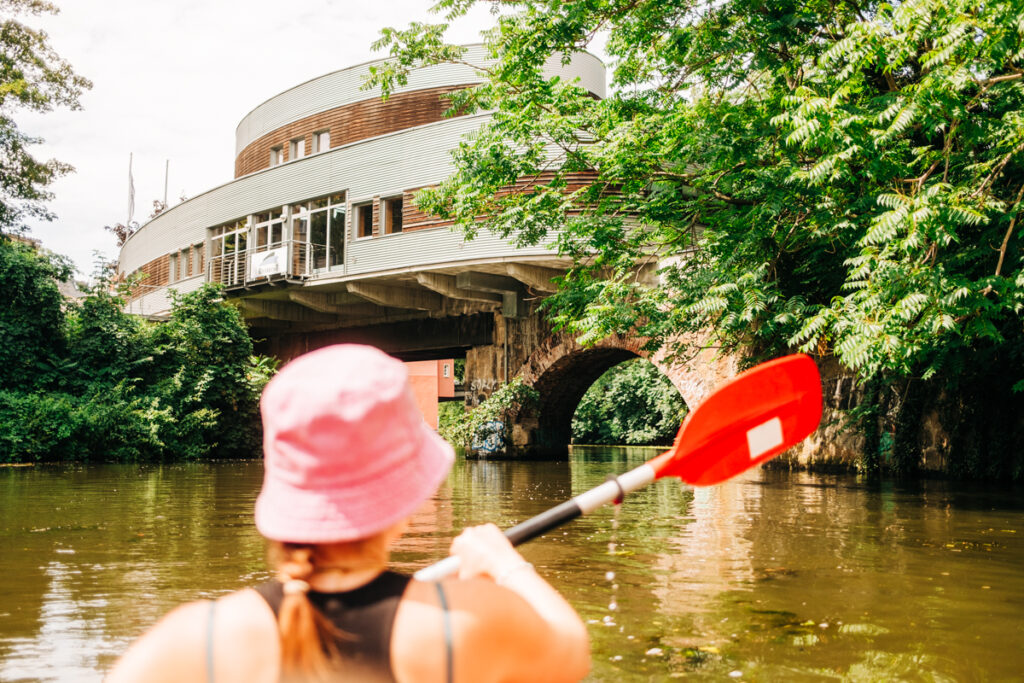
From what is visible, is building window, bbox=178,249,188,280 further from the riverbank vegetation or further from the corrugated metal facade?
the riverbank vegetation

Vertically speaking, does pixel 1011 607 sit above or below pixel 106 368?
below

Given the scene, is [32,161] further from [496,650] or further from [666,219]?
[496,650]

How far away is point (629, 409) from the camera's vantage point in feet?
136

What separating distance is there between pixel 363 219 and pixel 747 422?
20193 mm

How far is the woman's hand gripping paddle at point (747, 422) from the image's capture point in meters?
2.69

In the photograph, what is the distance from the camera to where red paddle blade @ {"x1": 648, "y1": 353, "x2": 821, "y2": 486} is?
2.70 meters

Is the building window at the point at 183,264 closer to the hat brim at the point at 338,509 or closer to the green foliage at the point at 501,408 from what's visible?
the green foliage at the point at 501,408

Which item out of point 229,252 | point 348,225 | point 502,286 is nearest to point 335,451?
point 502,286

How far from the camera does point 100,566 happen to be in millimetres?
5723

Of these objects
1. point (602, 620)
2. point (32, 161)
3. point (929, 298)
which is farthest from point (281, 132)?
point (602, 620)

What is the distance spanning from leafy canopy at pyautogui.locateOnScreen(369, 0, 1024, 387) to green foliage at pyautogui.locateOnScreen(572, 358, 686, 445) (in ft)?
81.0

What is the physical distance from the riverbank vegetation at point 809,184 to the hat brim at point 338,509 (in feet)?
23.5

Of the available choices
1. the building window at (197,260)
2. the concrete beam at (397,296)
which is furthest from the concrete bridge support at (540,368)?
the building window at (197,260)

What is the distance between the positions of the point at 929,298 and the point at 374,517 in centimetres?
774
